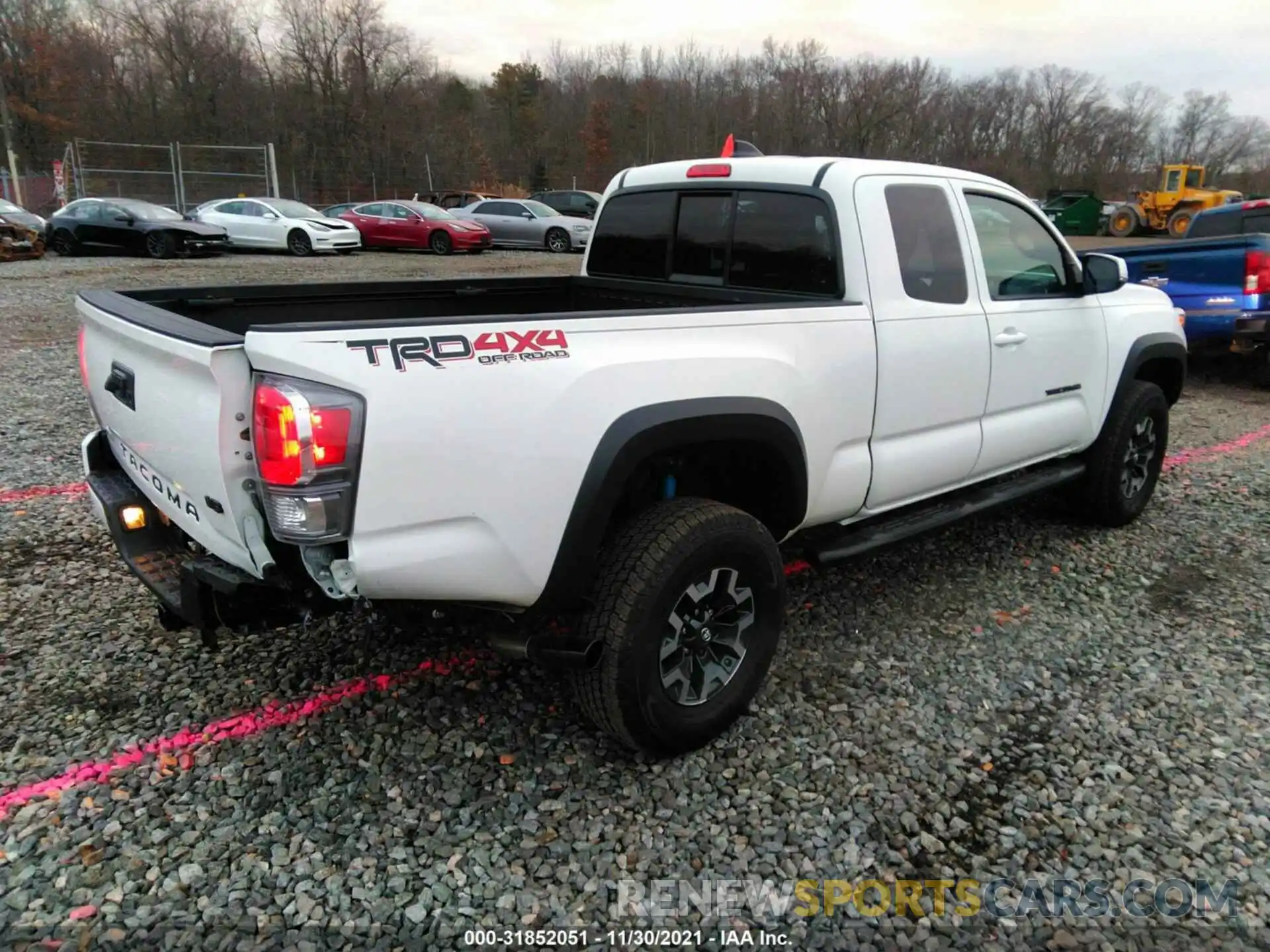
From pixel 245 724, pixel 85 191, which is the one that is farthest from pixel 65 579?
pixel 85 191

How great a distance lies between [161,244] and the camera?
60.8 feet

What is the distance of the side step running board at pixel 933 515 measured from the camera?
11.0 feet

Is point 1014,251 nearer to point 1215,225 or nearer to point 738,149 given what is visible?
point 738,149

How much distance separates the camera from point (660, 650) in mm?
2672

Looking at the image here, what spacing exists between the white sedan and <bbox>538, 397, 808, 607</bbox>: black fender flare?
2035cm

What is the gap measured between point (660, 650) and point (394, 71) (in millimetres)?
60055

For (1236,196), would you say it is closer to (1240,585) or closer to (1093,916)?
(1240,585)

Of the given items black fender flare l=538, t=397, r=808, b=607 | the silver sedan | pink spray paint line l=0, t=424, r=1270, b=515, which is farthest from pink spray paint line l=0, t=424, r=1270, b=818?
the silver sedan

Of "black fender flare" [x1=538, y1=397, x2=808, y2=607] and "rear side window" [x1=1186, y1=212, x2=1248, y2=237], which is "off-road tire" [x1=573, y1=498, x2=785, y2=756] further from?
"rear side window" [x1=1186, y1=212, x2=1248, y2=237]

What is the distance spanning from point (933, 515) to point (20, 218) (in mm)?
22578

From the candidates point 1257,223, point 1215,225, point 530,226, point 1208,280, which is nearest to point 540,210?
point 530,226

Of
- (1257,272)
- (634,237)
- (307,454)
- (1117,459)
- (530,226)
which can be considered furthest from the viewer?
(530,226)

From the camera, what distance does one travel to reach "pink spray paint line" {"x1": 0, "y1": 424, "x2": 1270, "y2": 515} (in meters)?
5.09

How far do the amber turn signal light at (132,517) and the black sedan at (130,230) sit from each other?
18224 millimetres
